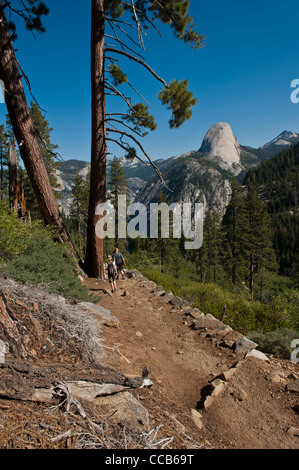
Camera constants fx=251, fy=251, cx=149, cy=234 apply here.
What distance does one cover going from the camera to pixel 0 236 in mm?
4781

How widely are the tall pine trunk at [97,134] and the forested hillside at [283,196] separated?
7382cm

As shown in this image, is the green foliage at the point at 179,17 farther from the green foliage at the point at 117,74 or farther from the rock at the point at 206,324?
the rock at the point at 206,324

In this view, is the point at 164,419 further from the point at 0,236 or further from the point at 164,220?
the point at 164,220

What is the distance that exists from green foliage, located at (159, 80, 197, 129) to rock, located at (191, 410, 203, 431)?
691 cm

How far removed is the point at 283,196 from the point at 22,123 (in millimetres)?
125800

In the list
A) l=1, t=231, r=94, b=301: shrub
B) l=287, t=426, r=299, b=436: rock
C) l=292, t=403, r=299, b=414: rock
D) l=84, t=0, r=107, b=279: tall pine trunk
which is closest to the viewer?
l=287, t=426, r=299, b=436: rock

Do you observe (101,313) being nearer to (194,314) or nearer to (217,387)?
(194,314)

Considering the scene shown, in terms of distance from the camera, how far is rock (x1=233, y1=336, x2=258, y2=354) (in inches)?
188

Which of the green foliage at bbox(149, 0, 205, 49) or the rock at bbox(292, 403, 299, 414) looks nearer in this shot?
the rock at bbox(292, 403, 299, 414)

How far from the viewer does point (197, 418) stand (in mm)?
3154

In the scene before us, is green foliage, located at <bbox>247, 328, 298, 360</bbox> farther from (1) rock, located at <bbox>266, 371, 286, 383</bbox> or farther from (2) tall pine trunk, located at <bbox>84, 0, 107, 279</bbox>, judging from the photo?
(2) tall pine trunk, located at <bbox>84, 0, 107, 279</bbox>

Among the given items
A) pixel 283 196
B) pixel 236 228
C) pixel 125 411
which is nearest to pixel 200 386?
pixel 125 411

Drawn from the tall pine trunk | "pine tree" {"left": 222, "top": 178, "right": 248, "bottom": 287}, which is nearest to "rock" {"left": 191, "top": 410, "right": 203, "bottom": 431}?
the tall pine trunk
